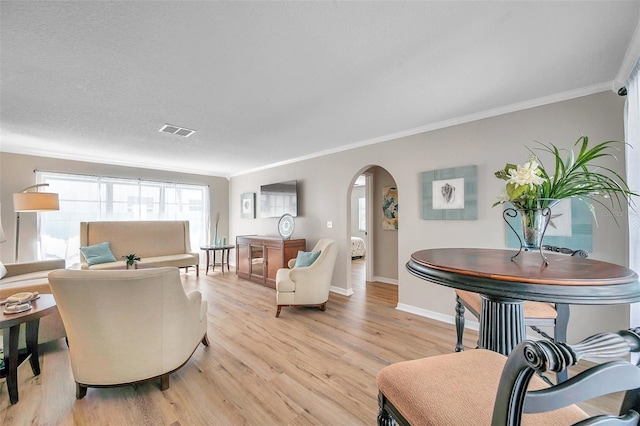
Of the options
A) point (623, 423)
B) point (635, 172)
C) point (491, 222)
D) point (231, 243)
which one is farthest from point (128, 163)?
point (635, 172)

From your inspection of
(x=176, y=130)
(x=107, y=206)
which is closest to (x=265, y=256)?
(x=176, y=130)

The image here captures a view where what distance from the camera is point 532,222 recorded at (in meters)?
1.30

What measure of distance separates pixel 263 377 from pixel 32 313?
5.64 ft

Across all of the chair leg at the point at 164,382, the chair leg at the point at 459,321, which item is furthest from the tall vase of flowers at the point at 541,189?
the chair leg at the point at 164,382

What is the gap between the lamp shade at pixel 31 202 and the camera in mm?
3545

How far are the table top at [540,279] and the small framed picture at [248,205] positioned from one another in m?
5.29

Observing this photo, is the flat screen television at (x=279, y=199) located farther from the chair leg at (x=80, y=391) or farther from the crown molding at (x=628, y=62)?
the crown molding at (x=628, y=62)

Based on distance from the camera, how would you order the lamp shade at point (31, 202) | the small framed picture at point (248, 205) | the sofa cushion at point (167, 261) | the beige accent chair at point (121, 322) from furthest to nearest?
the small framed picture at point (248, 205) → the sofa cushion at point (167, 261) → the lamp shade at point (31, 202) → the beige accent chair at point (121, 322)

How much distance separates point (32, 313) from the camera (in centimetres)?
183

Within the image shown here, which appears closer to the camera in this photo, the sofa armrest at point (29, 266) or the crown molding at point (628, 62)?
the crown molding at point (628, 62)

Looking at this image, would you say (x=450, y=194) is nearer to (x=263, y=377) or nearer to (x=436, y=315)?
(x=436, y=315)

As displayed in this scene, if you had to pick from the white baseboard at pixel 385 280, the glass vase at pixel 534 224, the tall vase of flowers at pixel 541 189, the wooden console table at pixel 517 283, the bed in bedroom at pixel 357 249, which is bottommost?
the white baseboard at pixel 385 280

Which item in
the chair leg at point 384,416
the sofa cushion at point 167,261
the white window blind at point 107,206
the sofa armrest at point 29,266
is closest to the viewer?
the chair leg at point 384,416

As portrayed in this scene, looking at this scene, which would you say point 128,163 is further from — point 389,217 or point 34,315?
point 389,217
